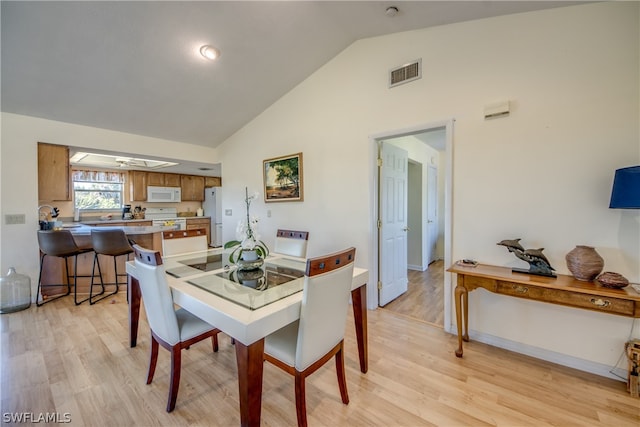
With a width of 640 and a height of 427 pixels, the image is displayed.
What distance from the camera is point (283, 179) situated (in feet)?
12.3

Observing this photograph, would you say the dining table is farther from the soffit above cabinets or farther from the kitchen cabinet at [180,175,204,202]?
the kitchen cabinet at [180,175,204,202]

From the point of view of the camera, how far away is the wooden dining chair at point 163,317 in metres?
1.45

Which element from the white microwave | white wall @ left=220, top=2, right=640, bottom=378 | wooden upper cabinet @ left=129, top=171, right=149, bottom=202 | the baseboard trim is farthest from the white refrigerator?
the baseboard trim

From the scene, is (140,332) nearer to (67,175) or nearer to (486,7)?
(67,175)

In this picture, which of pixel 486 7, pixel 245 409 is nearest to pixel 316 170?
pixel 486 7

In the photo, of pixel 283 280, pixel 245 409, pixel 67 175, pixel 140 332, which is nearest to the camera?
pixel 245 409

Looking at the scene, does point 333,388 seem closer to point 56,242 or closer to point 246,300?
point 246,300

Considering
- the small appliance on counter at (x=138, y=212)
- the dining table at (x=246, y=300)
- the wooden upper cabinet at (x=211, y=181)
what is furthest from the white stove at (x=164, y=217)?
the dining table at (x=246, y=300)

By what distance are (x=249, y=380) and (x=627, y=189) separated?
2326 millimetres

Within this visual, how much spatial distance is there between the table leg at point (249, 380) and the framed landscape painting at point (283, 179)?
254 centimetres

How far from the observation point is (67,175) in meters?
3.40

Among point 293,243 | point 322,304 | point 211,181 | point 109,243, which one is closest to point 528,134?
point 322,304

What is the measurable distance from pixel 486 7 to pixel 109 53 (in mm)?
3405

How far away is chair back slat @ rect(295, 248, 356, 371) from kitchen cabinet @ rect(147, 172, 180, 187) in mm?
6129
